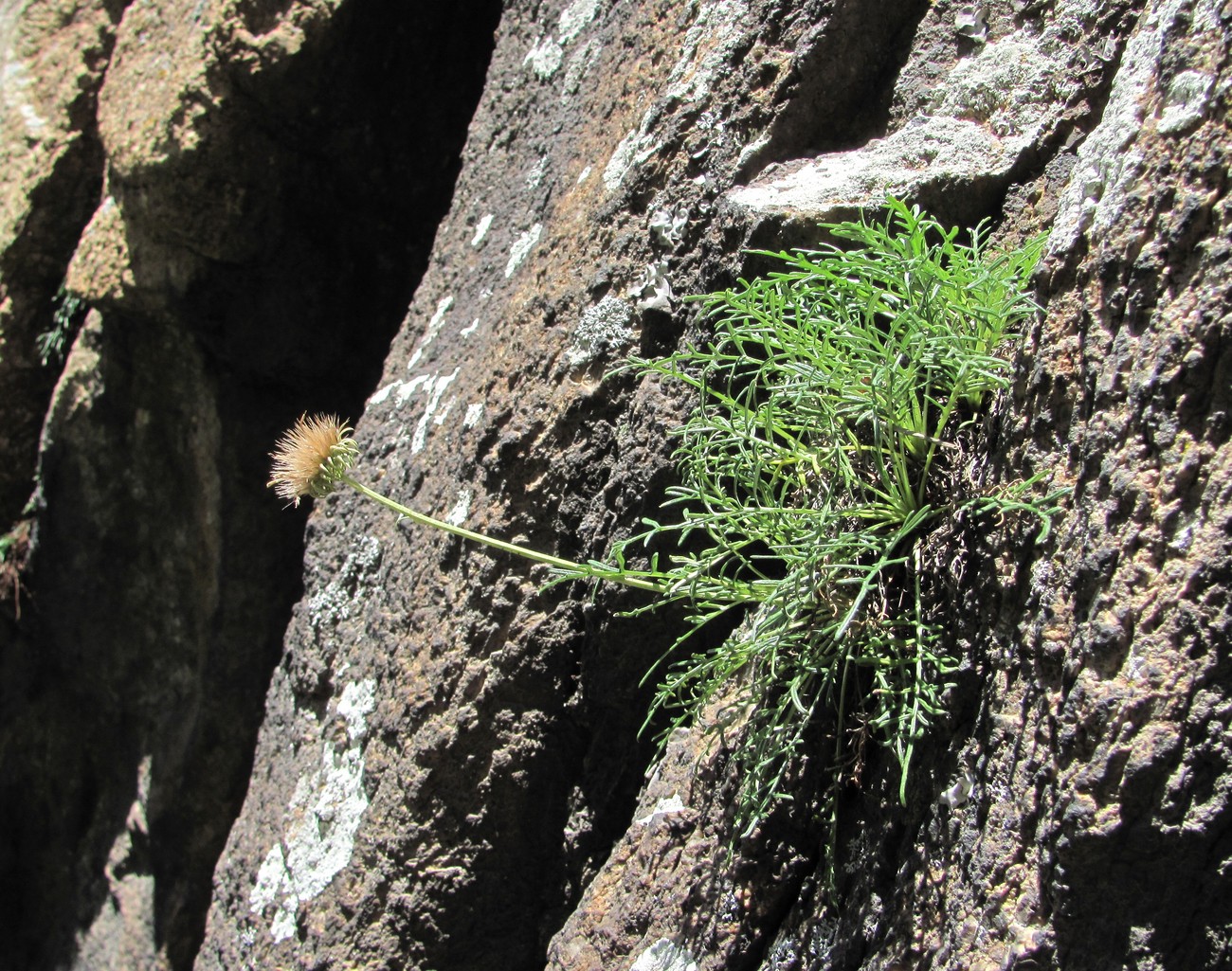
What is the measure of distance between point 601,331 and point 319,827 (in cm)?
130

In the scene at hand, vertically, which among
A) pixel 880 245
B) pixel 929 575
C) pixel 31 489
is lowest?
pixel 929 575

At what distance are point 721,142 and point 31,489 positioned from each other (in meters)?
3.33

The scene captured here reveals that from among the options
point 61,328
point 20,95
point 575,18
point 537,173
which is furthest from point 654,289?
point 20,95

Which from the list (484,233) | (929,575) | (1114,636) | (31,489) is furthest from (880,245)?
Result: (31,489)

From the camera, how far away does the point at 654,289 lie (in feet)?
7.35

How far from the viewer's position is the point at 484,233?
2920 millimetres

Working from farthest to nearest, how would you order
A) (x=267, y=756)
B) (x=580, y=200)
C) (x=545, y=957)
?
(x=267, y=756) → (x=580, y=200) → (x=545, y=957)

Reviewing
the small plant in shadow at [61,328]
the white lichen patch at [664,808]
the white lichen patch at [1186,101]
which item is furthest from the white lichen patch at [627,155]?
the small plant in shadow at [61,328]

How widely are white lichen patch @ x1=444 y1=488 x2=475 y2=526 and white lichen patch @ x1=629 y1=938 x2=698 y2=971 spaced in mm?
995

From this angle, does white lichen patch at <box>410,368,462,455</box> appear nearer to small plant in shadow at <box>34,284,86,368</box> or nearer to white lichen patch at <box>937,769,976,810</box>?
white lichen patch at <box>937,769,976,810</box>

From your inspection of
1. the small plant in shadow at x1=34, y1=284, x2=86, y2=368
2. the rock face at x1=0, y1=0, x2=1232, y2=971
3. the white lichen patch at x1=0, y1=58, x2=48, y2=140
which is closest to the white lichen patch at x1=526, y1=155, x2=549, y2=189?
the rock face at x1=0, y1=0, x2=1232, y2=971

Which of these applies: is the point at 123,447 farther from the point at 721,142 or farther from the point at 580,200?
the point at 721,142

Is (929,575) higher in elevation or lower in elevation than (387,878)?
higher

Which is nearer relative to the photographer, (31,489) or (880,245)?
(880,245)
